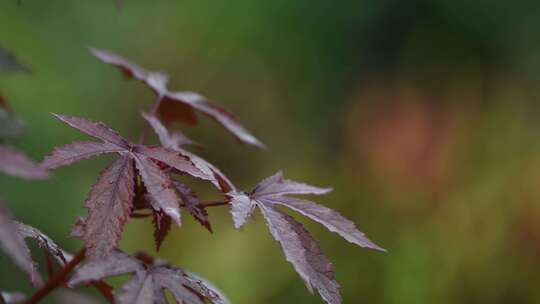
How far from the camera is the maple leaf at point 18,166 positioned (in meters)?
0.55

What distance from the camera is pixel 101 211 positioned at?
2.21ft

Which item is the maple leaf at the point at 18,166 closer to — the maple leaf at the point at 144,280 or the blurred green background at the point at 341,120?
the maple leaf at the point at 144,280

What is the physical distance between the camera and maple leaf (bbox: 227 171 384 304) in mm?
710

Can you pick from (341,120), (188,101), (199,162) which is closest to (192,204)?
(199,162)

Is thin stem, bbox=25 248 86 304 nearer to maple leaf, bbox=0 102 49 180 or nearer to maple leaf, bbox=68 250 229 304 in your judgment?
maple leaf, bbox=68 250 229 304

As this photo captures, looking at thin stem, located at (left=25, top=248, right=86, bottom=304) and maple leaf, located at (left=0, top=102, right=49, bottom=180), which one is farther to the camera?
thin stem, located at (left=25, top=248, right=86, bottom=304)

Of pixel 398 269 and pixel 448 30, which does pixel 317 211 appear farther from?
pixel 448 30

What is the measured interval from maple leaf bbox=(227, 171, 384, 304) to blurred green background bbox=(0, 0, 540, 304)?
6.13 feet

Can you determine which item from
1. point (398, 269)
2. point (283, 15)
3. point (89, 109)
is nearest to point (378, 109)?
point (283, 15)

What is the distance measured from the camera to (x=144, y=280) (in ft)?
2.25

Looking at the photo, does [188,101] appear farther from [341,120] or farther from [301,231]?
[341,120]

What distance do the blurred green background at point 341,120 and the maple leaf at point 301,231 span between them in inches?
73.6

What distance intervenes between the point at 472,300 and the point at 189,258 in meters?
0.94

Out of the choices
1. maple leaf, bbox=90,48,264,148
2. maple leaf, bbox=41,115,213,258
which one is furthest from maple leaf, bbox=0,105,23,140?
maple leaf, bbox=90,48,264,148
